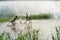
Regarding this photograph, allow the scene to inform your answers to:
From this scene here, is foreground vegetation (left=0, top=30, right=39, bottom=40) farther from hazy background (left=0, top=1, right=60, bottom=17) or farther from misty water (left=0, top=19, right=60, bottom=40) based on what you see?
hazy background (left=0, top=1, right=60, bottom=17)

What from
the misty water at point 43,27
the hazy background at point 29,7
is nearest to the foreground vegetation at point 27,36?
the misty water at point 43,27

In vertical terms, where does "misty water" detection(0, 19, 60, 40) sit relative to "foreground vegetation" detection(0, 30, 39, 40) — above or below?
above

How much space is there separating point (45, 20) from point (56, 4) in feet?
0.61

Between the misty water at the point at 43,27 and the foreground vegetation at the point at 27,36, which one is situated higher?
the misty water at the point at 43,27

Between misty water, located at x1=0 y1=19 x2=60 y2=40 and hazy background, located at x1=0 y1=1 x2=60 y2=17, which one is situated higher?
hazy background, located at x1=0 y1=1 x2=60 y2=17

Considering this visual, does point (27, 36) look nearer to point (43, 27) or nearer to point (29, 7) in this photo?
point (43, 27)

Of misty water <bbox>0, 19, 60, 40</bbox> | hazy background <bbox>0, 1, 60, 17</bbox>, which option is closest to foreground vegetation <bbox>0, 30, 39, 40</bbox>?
misty water <bbox>0, 19, 60, 40</bbox>

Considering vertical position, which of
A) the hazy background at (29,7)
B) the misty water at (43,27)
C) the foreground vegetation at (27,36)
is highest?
the hazy background at (29,7)

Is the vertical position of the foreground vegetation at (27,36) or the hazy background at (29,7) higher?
the hazy background at (29,7)

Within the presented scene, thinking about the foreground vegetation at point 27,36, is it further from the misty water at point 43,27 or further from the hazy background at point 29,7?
the hazy background at point 29,7

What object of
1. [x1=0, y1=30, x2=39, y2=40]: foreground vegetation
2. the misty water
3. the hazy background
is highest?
the hazy background

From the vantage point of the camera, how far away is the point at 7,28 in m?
0.96

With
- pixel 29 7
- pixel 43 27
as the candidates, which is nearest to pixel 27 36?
pixel 43 27

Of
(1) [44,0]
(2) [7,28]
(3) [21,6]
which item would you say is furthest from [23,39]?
(1) [44,0]
